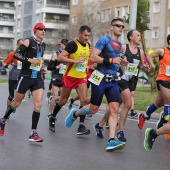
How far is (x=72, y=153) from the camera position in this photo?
8.12 meters

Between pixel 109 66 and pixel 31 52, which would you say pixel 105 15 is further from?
pixel 109 66

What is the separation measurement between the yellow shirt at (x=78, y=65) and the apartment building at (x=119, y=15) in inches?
1899

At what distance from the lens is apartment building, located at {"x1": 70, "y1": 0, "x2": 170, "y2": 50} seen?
58562 mm

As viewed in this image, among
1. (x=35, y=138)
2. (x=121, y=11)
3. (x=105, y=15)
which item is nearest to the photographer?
(x=35, y=138)

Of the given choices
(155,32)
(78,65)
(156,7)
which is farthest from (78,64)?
(156,7)

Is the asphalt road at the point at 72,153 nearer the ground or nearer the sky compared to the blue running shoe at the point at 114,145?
nearer the ground

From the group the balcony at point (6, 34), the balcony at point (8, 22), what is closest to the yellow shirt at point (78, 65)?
the balcony at point (6, 34)

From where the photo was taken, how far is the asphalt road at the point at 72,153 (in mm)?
7133

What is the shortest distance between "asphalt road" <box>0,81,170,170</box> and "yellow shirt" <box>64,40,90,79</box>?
112 cm

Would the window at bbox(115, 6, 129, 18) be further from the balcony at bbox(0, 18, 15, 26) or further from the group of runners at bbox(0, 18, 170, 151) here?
the group of runners at bbox(0, 18, 170, 151)

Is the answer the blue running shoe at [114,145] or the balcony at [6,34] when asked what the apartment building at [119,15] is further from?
the blue running shoe at [114,145]

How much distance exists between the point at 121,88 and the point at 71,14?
73123mm

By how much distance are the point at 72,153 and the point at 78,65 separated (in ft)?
8.13

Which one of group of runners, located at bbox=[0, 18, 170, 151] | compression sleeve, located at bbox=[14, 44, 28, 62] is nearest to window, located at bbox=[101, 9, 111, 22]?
group of runners, located at bbox=[0, 18, 170, 151]
